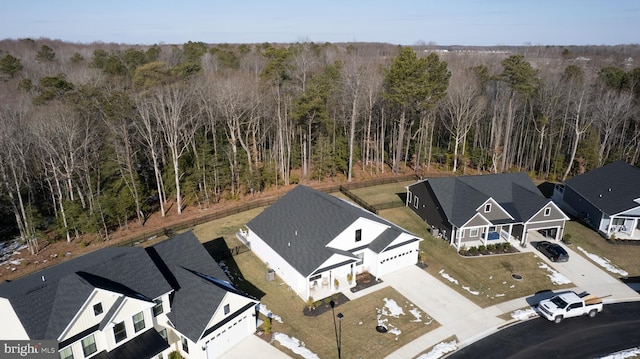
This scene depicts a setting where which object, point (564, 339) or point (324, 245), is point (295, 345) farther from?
point (564, 339)

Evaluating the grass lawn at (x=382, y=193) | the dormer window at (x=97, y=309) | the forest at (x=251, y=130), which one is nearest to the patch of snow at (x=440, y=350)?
the dormer window at (x=97, y=309)

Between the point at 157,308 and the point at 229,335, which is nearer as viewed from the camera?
the point at 157,308

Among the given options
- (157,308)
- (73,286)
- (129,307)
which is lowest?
(157,308)

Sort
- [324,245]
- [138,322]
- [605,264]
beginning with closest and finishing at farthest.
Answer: [138,322]
[324,245]
[605,264]

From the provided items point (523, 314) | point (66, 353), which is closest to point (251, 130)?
point (66, 353)

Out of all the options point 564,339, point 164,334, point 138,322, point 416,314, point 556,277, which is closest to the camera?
point 138,322

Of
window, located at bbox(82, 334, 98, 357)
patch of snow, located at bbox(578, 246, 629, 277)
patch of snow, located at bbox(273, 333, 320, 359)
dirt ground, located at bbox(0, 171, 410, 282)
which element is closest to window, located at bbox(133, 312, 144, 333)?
window, located at bbox(82, 334, 98, 357)

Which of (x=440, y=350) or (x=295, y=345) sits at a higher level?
(x=295, y=345)
